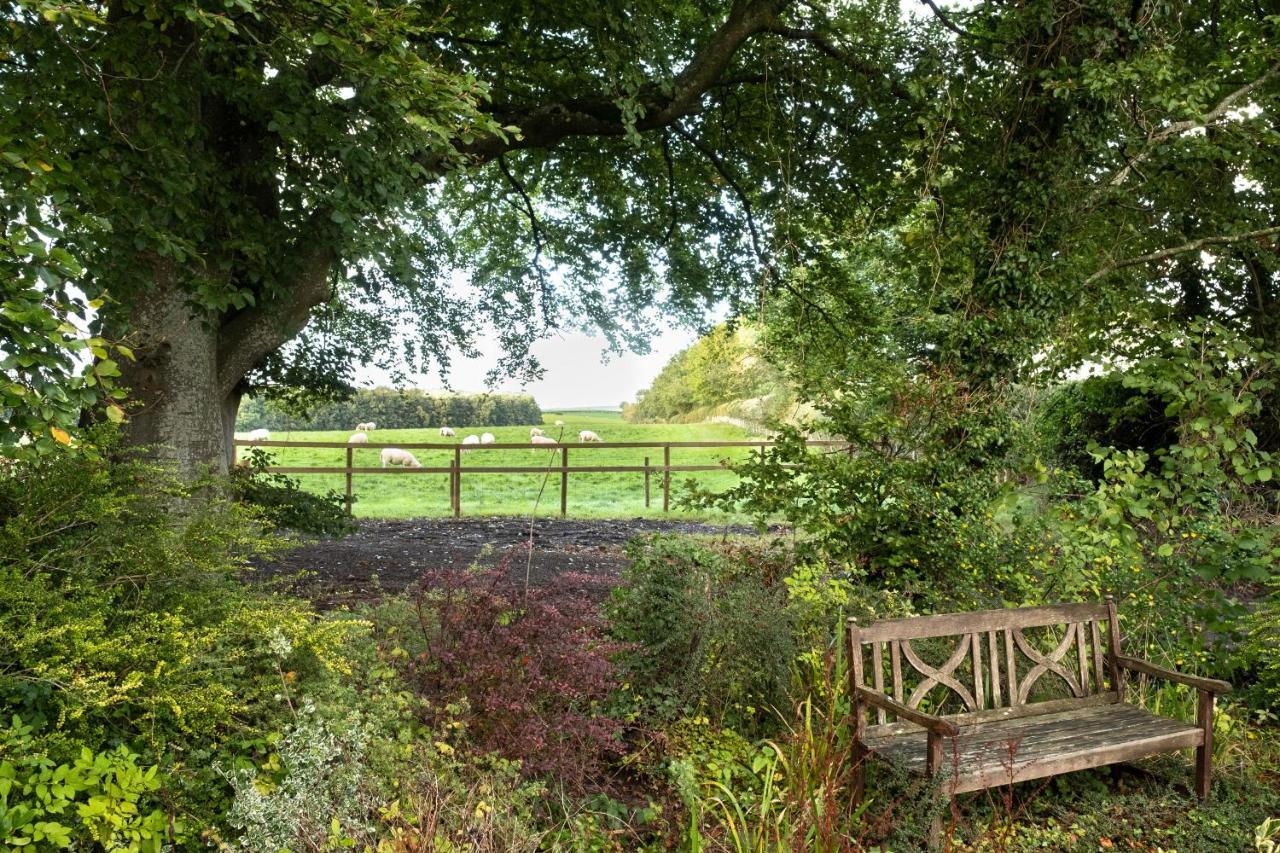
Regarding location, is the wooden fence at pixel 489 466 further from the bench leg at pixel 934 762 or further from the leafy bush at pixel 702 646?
the bench leg at pixel 934 762

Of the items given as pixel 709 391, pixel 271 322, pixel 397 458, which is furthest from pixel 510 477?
pixel 271 322

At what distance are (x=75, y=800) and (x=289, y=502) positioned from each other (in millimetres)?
4211

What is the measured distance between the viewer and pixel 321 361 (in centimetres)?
702

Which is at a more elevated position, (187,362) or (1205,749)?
(187,362)

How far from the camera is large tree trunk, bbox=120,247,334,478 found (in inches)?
181

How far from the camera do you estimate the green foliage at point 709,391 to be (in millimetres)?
12594

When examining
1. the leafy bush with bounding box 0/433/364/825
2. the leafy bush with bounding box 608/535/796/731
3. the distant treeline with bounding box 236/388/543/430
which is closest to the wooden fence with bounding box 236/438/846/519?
the distant treeline with bounding box 236/388/543/430

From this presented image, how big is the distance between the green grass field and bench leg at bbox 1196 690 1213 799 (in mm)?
8100

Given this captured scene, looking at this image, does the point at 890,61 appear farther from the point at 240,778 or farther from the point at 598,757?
the point at 240,778

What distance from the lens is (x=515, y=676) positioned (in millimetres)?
2984

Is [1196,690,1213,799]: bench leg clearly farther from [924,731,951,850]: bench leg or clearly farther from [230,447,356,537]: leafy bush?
[230,447,356,537]: leafy bush

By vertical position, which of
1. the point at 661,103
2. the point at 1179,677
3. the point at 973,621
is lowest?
the point at 1179,677

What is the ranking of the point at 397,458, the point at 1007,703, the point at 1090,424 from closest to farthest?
the point at 1007,703
the point at 1090,424
the point at 397,458

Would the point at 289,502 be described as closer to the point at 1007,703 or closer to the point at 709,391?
the point at 1007,703
